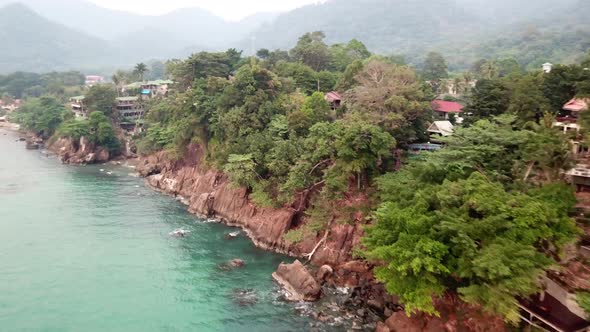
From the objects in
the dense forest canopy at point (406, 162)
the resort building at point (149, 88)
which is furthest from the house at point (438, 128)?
the resort building at point (149, 88)

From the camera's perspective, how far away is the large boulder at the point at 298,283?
78.2 feet

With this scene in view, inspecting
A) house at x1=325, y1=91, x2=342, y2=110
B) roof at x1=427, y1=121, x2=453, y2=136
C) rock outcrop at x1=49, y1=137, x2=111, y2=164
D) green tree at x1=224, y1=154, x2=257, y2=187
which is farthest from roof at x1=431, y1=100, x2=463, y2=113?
rock outcrop at x1=49, y1=137, x2=111, y2=164

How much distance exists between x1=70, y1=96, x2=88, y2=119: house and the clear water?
26928 millimetres

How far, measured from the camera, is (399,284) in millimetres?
19562

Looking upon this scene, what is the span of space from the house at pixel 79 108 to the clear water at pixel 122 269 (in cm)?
2693

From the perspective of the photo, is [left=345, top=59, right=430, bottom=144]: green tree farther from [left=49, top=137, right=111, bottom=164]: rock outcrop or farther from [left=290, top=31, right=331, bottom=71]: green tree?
[left=49, top=137, right=111, bottom=164]: rock outcrop

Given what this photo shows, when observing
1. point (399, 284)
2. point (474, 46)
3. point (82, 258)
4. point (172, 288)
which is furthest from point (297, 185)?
point (474, 46)

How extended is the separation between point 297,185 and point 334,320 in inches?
405

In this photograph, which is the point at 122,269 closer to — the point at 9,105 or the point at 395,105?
the point at 395,105

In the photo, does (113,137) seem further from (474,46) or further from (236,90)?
(474,46)

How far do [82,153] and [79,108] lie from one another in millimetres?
16292

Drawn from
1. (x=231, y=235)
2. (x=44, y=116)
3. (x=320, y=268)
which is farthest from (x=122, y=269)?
(x=44, y=116)

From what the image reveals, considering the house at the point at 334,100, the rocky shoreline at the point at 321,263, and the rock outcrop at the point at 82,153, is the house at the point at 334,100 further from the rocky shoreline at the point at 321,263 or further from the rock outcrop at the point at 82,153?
the rock outcrop at the point at 82,153

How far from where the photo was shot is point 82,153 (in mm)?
59062
